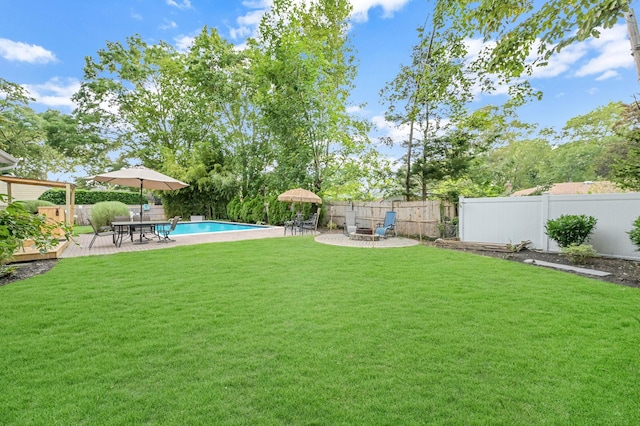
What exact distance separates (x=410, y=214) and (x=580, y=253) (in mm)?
5906

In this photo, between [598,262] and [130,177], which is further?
[130,177]

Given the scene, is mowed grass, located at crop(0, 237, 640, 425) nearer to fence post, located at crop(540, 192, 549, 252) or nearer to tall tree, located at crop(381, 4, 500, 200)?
fence post, located at crop(540, 192, 549, 252)

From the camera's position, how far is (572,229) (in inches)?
276

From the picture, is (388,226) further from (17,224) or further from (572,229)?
(17,224)

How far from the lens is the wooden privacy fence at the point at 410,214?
11055 mm

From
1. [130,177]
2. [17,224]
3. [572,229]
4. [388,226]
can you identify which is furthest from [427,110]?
[17,224]

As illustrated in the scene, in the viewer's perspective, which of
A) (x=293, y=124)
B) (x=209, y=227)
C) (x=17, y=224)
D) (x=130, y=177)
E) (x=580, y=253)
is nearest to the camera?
(x=17, y=224)

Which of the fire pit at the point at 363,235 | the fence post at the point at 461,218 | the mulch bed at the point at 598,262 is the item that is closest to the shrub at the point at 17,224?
the mulch bed at the point at 598,262

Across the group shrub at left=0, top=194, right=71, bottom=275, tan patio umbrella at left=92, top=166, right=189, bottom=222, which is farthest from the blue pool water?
shrub at left=0, top=194, right=71, bottom=275

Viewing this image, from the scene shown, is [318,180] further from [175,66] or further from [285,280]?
[175,66]

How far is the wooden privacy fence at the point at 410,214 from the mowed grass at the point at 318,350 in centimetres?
576

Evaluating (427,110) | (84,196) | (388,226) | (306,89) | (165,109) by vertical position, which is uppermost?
(165,109)

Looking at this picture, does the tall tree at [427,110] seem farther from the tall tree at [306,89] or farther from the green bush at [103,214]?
the green bush at [103,214]

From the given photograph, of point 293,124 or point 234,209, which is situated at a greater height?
point 293,124
